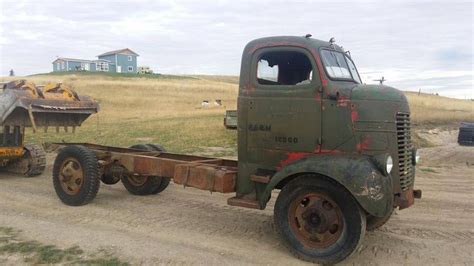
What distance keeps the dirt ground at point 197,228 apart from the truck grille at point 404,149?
0.87 m

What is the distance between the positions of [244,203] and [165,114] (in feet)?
105

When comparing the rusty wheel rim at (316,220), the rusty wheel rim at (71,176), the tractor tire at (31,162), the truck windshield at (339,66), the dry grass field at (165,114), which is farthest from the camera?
the dry grass field at (165,114)

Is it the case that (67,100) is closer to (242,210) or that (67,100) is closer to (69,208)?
(69,208)

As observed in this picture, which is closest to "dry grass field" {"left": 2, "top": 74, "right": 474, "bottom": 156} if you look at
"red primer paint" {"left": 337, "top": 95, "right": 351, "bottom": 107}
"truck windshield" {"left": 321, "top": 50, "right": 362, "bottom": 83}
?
"truck windshield" {"left": 321, "top": 50, "right": 362, "bottom": 83}

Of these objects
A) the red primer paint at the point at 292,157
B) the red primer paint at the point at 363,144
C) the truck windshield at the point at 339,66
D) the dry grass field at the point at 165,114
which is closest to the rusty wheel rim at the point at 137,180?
the red primer paint at the point at 292,157

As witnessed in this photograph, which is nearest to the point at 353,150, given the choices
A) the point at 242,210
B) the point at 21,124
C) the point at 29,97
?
the point at 242,210

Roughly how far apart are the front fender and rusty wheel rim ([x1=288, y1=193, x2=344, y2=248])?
0.33 metres

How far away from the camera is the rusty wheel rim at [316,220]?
19.5 ft

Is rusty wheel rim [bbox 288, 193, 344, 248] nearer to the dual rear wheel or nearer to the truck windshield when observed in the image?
the truck windshield

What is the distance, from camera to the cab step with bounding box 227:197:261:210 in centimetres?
658

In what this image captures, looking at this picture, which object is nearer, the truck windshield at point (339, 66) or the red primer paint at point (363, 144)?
the red primer paint at point (363, 144)

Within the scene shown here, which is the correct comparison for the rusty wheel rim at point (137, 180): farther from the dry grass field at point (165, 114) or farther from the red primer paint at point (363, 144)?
the dry grass field at point (165, 114)

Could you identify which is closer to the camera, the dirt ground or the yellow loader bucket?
the dirt ground

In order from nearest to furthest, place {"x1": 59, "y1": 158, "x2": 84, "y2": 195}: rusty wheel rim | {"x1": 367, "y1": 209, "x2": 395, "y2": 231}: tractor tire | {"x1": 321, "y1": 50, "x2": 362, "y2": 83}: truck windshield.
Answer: {"x1": 367, "y1": 209, "x2": 395, "y2": 231}: tractor tire < {"x1": 321, "y1": 50, "x2": 362, "y2": 83}: truck windshield < {"x1": 59, "y1": 158, "x2": 84, "y2": 195}: rusty wheel rim
